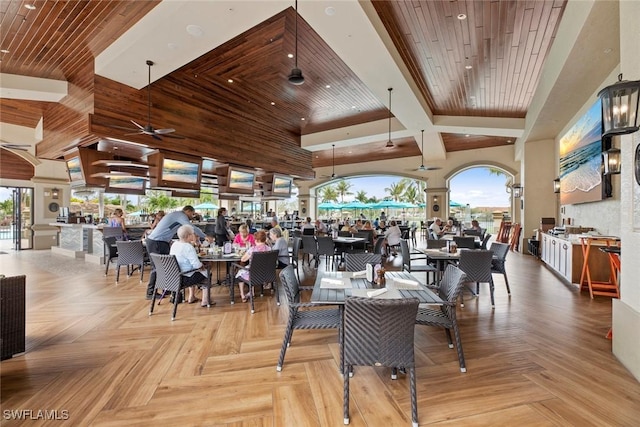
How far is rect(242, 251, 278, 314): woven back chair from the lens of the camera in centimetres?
435

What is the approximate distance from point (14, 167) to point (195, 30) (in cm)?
1216

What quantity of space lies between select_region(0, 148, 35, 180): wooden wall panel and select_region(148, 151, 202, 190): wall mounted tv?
8413 mm

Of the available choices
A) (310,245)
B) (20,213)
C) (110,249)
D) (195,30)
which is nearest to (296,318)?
(195,30)

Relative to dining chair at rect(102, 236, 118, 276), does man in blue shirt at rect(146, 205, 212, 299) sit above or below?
above

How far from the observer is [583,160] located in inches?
251

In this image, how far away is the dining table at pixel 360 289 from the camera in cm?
246

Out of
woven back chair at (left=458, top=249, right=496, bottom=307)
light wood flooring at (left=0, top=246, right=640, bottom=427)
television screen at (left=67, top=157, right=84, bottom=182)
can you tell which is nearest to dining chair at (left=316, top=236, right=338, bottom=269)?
light wood flooring at (left=0, top=246, right=640, bottom=427)

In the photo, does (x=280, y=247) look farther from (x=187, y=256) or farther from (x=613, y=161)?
(x=613, y=161)

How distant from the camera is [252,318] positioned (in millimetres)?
4078

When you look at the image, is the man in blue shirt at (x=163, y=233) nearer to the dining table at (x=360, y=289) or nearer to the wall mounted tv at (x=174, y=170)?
the wall mounted tv at (x=174, y=170)

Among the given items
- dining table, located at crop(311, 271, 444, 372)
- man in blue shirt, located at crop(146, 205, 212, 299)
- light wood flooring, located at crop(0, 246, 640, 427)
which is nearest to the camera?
light wood flooring, located at crop(0, 246, 640, 427)

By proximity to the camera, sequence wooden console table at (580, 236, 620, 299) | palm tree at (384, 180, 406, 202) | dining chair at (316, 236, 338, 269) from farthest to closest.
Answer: palm tree at (384, 180, 406, 202)
dining chair at (316, 236, 338, 269)
wooden console table at (580, 236, 620, 299)

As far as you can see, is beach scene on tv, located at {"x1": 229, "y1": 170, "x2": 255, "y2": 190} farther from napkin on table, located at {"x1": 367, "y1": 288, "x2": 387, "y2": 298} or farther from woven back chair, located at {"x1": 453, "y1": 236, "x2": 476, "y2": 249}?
napkin on table, located at {"x1": 367, "y1": 288, "x2": 387, "y2": 298}

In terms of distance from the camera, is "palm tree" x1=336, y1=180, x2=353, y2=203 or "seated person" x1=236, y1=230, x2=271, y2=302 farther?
"palm tree" x1=336, y1=180, x2=353, y2=203
